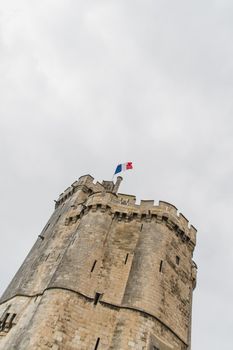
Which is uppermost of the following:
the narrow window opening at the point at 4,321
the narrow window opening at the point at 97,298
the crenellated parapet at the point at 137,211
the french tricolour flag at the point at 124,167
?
the french tricolour flag at the point at 124,167

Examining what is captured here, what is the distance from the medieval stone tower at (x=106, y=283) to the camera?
1412 centimetres

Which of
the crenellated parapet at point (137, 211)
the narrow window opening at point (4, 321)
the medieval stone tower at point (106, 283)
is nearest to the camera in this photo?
the medieval stone tower at point (106, 283)

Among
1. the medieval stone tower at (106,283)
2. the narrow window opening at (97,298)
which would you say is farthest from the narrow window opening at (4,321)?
the narrow window opening at (97,298)

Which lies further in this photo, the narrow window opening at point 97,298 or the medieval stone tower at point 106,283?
the narrow window opening at point 97,298

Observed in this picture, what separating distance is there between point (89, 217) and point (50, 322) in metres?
6.34

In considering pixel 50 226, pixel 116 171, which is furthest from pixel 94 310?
pixel 116 171

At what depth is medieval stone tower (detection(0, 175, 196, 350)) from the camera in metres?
14.1

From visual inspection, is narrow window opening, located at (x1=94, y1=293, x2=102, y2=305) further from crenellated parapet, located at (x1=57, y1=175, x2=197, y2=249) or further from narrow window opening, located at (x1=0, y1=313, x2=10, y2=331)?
crenellated parapet, located at (x1=57, y1=175, x2=197, y2=249)

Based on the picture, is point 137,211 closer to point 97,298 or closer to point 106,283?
point 106,283

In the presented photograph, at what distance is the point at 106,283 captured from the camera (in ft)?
53.7

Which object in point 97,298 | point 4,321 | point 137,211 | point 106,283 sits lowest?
point 4,321

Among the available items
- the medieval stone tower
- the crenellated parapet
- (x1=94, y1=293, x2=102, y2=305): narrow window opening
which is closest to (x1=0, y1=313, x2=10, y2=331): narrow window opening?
the medieval stone tower

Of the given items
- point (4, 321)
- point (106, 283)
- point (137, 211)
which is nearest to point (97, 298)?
point (106, 283)

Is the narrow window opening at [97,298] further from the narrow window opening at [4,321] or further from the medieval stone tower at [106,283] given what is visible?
the narrow window opening at [4,321]
